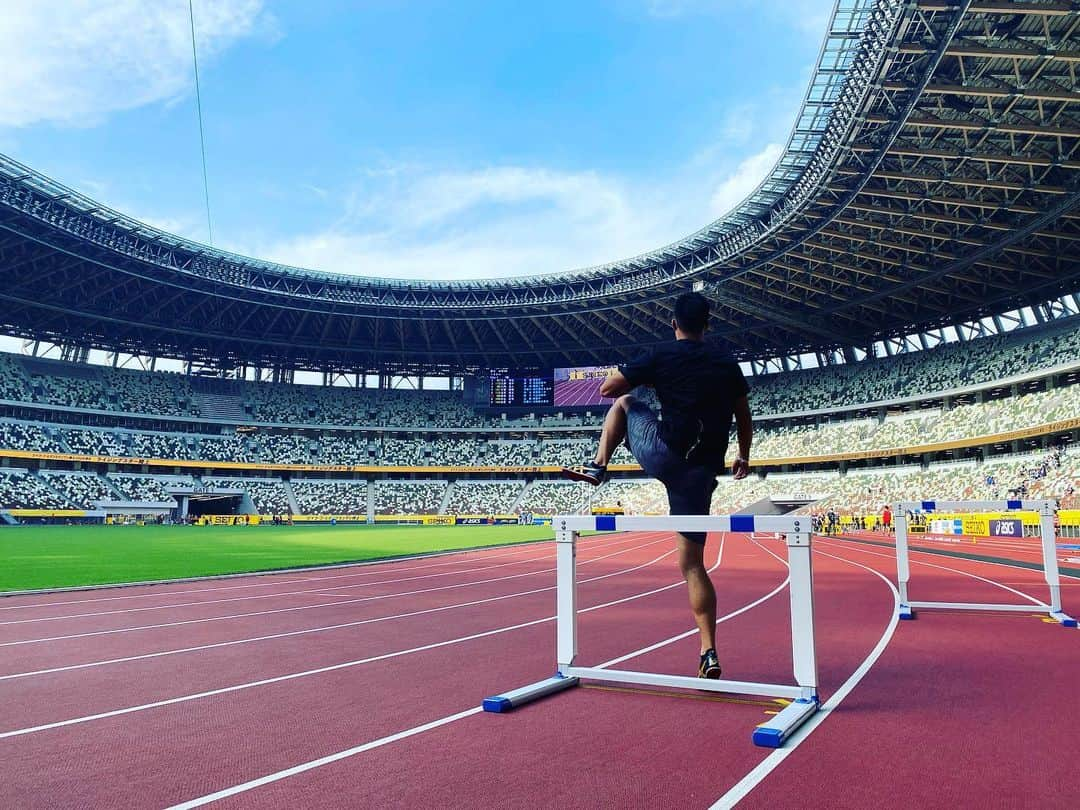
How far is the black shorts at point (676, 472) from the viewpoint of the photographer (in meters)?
4.75

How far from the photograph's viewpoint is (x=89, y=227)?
40.4 m

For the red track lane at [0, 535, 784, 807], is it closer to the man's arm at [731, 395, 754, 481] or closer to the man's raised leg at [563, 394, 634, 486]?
the man's raised leg at [563, 394, 634, 486]

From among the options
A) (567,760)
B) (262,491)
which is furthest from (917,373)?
(567,760)

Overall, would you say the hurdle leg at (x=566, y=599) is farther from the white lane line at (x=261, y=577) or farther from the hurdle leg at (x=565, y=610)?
the white lane line at (x=261, y=577)

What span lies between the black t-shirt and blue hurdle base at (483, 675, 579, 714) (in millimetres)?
1721

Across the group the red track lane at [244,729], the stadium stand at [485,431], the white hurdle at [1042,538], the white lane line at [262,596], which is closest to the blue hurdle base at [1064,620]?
the white hurdle at [1042,538]

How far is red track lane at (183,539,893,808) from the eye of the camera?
9.75ft

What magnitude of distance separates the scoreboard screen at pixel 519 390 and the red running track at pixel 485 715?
5698cm

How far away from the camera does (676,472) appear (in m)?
4.79

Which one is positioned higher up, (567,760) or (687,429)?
(687,429)

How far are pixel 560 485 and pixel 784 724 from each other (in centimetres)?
6492

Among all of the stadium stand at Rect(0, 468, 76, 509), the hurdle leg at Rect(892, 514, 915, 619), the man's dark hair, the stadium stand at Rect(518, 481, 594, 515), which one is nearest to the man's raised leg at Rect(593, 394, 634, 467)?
the man's dark hair

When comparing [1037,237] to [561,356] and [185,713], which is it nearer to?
[561,356]

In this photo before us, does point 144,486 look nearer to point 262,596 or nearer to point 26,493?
point 26,493
